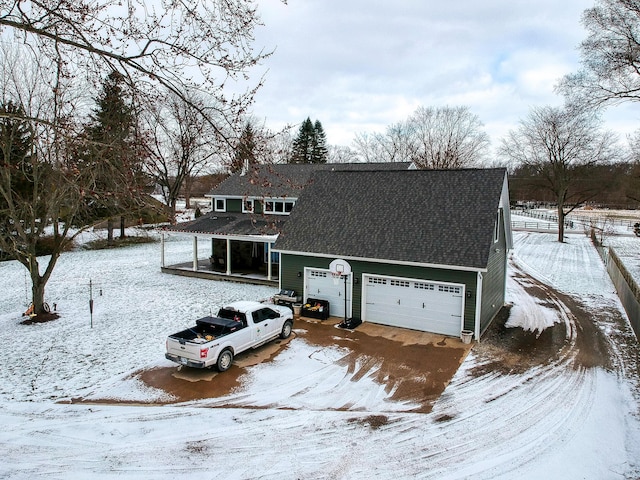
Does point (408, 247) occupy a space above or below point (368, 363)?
above

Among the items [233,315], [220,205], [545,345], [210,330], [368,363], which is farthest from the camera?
[220,205]

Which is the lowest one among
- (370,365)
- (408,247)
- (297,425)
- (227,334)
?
(297,425)

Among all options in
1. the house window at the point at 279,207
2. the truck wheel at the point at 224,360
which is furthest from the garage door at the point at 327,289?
the house window at the point at 279,207

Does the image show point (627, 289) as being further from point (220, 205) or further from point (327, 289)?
point (220, 205)

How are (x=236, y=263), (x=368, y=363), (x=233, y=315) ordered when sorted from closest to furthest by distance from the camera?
1. (x=368, y=363)
2. (x=233, y=315)
3. (x=236, y=263)

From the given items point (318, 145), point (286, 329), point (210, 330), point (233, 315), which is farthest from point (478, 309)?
point (318, 145)

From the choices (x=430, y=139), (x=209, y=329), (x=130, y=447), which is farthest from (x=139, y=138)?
(x=430, y=139)

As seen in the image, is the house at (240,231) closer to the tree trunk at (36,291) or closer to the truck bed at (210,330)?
the tree trunk at (36,291)

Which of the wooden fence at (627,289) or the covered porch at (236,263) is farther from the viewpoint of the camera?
the covered porch at (236,263)
